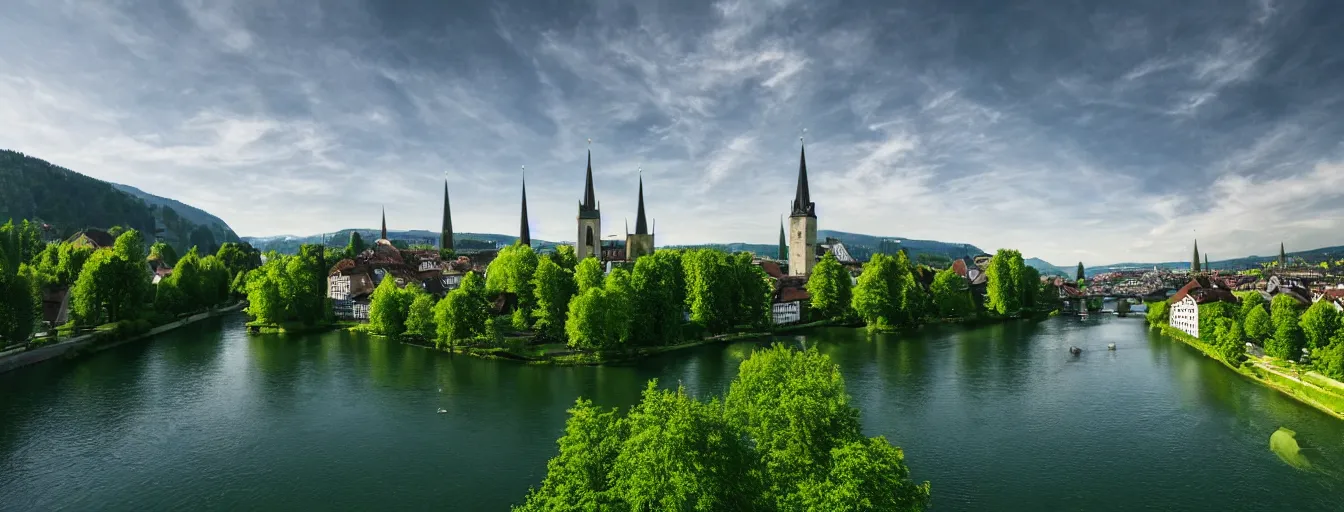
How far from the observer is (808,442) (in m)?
17.0

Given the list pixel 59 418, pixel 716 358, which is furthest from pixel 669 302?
pixel 59 418

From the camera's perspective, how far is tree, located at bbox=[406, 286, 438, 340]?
57.0 metres

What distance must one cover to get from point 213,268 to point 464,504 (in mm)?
84090

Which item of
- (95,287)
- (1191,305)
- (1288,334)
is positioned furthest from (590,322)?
(1191,305)

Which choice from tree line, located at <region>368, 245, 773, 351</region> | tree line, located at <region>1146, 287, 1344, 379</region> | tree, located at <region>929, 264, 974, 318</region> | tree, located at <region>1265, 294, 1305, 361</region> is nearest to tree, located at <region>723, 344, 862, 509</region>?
tree line, located at <region>368, 245, 773, 351</region>

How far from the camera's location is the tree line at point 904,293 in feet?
248

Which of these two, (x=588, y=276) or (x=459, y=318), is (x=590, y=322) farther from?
(x=459, y=318)

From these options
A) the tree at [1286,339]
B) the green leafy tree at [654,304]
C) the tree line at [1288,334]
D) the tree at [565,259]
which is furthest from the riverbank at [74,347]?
the tree at [1286,339]

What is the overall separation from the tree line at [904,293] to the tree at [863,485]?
6129cm

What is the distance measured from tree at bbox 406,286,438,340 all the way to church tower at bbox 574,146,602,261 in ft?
181

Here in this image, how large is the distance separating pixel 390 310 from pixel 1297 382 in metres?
70.4

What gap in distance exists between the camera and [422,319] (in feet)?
187

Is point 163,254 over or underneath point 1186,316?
over

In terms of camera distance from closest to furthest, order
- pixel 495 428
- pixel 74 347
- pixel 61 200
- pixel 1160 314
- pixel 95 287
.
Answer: pixel 495 428 → pixel 74 347 → pixel 95 287 → pixel 1160 314 → pixel 61 200
